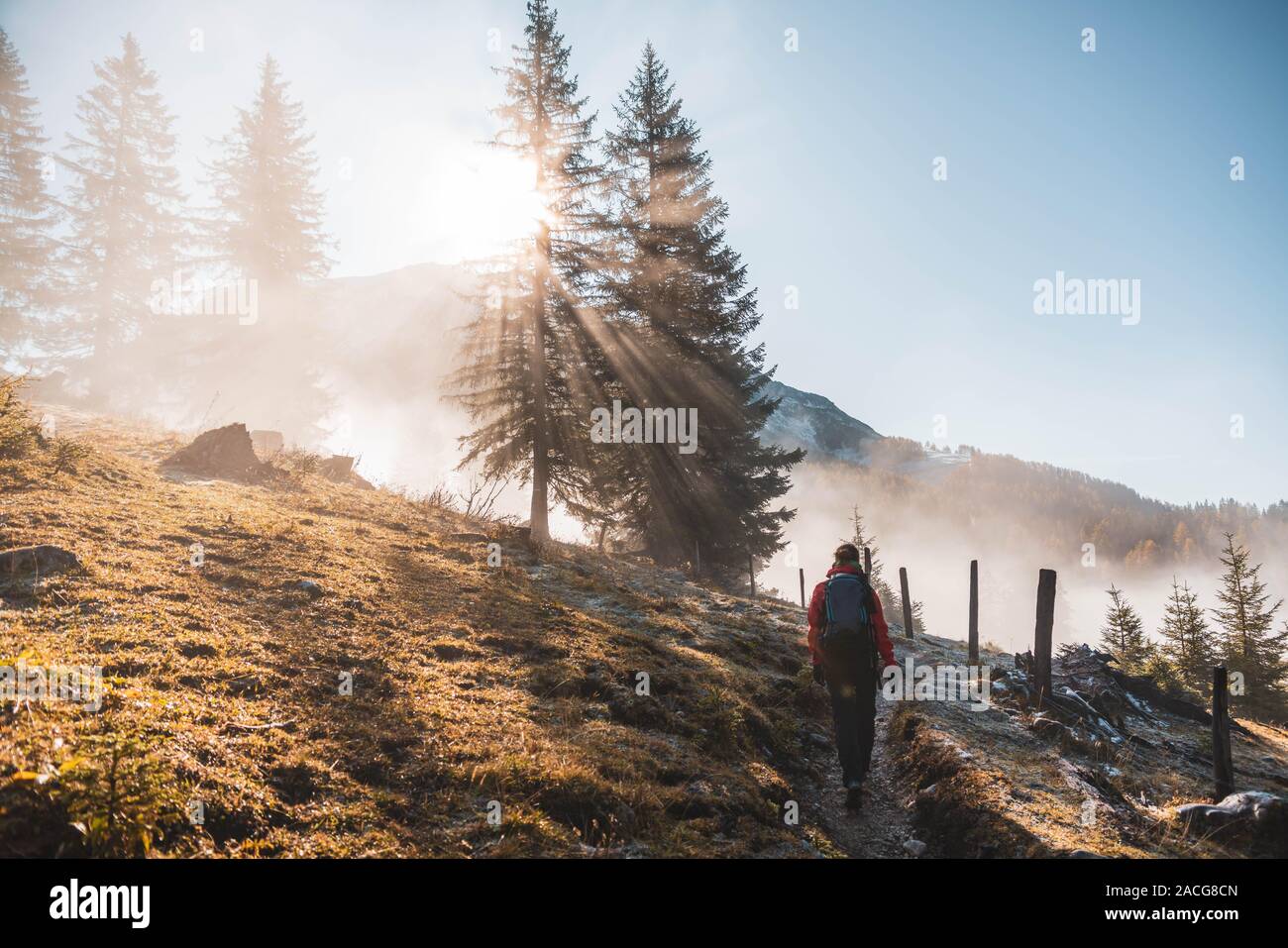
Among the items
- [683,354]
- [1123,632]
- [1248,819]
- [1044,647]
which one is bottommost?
[1123,632]

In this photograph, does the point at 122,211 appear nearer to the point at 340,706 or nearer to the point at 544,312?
the point at 544,312

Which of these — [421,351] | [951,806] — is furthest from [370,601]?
→ [421,351]

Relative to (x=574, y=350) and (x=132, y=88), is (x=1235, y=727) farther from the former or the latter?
(x=132, y=88)

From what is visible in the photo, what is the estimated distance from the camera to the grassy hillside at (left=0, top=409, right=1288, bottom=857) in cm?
336

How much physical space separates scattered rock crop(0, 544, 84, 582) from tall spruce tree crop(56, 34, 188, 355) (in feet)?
107

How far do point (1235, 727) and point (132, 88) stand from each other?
51.0 meters

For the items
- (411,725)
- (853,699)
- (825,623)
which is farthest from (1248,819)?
(411,725)

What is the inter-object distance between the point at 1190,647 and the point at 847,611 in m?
26.0

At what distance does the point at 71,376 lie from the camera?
2902cm

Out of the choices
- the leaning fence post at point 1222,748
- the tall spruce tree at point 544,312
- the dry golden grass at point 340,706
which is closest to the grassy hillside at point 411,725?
the dry golden grass at point 340,706

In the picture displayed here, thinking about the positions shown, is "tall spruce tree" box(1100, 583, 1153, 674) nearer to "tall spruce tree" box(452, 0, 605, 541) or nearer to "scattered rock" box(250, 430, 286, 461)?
"tall spruce tree" box(452, 0, 605, 541)

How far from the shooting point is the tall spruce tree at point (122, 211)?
28.9m

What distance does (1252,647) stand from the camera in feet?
70.5

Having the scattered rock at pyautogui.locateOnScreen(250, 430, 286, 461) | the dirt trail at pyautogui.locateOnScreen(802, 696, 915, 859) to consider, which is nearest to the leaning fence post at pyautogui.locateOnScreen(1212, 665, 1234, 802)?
the dirt trail at pyautogui.locateOnScreen(802, 696, 915, 859)
